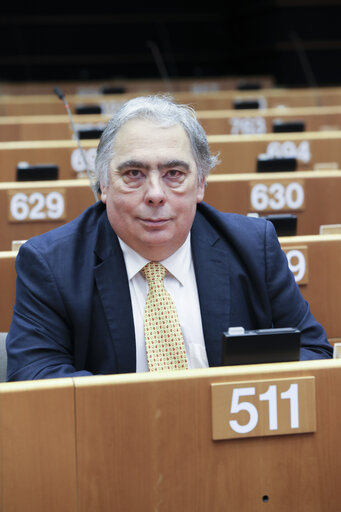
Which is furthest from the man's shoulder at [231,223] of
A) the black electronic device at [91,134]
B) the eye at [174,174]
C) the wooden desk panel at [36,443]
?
the black electronic device at [91,134]

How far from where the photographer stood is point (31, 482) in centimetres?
139

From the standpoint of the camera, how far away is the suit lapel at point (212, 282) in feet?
6.85

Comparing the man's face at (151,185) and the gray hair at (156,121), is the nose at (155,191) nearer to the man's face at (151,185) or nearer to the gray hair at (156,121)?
the man's face at (151,185)

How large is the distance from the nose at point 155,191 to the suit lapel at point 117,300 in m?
0.19

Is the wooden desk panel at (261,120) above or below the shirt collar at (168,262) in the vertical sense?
above

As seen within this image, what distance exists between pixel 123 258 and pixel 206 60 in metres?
11.2

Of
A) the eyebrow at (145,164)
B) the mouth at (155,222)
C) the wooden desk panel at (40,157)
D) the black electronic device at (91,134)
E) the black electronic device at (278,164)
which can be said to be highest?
the black electronic device at (91,134)

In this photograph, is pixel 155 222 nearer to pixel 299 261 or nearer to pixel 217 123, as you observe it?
pixel 299 261

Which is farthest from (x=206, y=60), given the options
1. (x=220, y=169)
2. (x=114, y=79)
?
(x=220, y=169)

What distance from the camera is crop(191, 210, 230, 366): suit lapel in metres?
2.09

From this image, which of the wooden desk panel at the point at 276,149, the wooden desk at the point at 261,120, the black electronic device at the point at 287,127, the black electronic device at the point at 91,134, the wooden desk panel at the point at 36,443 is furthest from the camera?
the wooden desk at the point at 261,120

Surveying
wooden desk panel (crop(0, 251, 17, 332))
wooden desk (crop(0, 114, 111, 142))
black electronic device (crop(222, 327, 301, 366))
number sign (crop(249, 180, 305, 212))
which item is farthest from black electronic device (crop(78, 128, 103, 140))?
black electronic device (crop(222, 327, 301, 366))

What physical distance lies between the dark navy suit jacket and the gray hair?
153mm

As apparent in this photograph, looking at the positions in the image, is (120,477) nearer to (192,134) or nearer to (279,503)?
(279,503)
